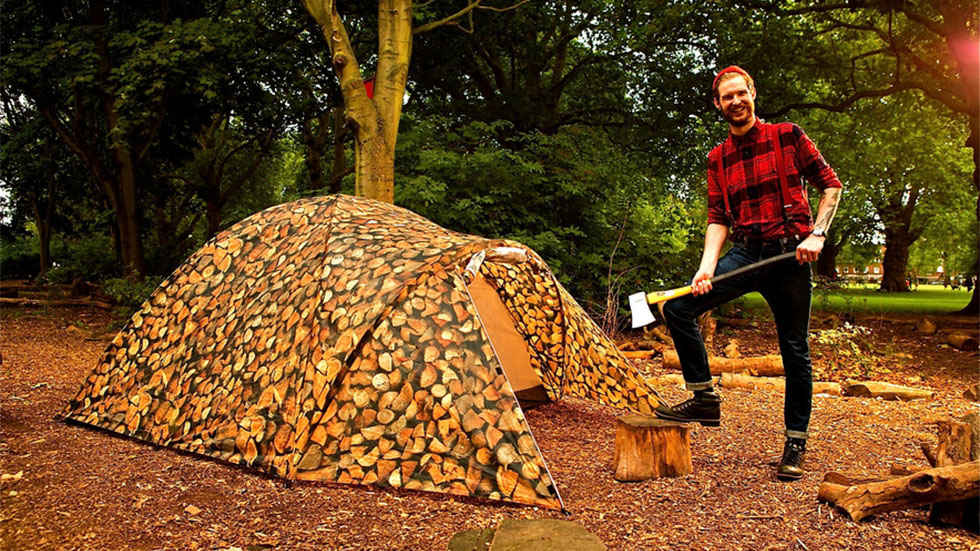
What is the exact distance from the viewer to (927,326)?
10359 millimetres

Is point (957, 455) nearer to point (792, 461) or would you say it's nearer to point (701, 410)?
point (792, 461)

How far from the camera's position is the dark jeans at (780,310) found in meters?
3.28

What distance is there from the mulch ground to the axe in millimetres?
866

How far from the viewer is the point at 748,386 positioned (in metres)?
6.30

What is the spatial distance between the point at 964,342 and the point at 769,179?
7.58 meters

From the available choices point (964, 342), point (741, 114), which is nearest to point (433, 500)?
point (741, 114)

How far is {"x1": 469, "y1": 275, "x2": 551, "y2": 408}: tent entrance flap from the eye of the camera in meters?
5.00

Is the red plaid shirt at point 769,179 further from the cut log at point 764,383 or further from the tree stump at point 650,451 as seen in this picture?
the cut log at point 764,383

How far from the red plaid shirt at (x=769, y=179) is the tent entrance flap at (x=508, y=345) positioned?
2017mm

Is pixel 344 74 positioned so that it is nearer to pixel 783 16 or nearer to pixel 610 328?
pixel 610 328

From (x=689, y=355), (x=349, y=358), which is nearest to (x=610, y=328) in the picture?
(x=689, y=355)

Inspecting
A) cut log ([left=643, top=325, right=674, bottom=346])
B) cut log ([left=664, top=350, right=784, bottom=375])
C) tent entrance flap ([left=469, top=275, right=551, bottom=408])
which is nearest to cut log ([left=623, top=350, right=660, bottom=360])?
cut log ([left=643, top=325, right=674, bottom=346])

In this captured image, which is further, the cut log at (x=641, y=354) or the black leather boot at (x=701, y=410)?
the cut log at (x=641, y=354)

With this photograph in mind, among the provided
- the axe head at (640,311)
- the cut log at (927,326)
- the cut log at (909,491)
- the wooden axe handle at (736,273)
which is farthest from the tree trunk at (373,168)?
the cut log at (927,326)
